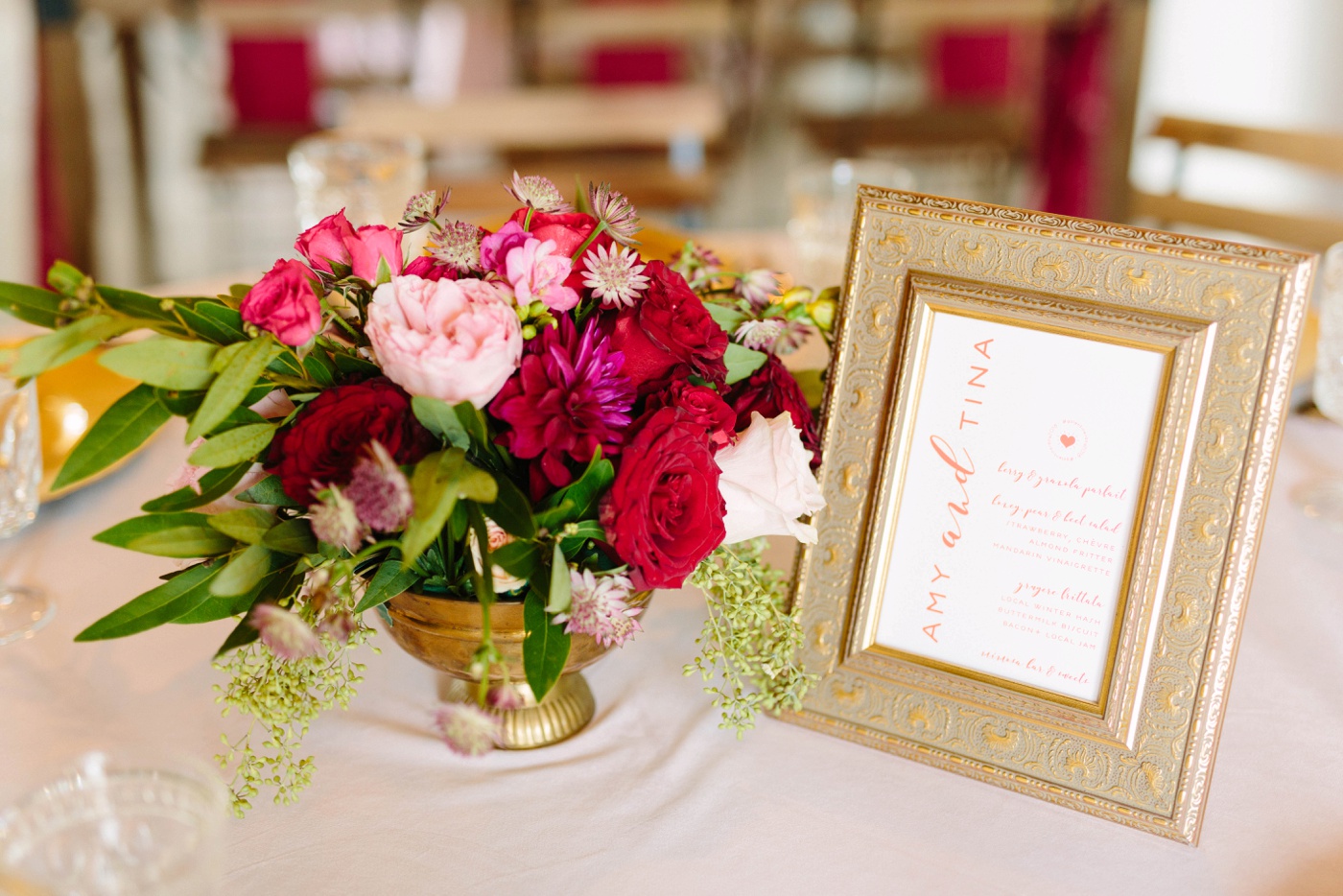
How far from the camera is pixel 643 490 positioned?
562mm

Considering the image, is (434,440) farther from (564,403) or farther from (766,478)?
(766,478)

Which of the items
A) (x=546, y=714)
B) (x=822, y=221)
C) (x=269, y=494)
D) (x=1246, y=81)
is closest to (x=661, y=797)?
(x=546, y=714)

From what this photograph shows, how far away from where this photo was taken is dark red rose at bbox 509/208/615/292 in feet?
2.06

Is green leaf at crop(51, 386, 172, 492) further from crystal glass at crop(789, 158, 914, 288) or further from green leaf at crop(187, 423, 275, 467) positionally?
crystal glass at crop(789, 158, 914, 288)

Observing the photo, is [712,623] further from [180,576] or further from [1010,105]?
[1010,105]

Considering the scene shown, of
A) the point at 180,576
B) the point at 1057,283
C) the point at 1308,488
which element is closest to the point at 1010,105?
the point at 1308,488

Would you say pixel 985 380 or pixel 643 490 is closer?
pixel 643 490

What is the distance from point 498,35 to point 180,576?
10.9 feet

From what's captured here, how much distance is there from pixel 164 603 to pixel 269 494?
0.29 feet

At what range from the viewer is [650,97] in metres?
2.96

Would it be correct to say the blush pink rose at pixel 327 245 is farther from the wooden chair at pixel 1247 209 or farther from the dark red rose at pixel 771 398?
the wooden chair at pixel 1247 209

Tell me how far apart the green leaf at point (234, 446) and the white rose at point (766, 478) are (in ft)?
0.82

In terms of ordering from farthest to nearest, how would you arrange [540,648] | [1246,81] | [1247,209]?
[1246,81]
[1247,209]
[540,648]

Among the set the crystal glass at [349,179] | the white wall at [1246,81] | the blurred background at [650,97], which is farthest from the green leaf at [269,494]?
the white wall at [1246,81]
